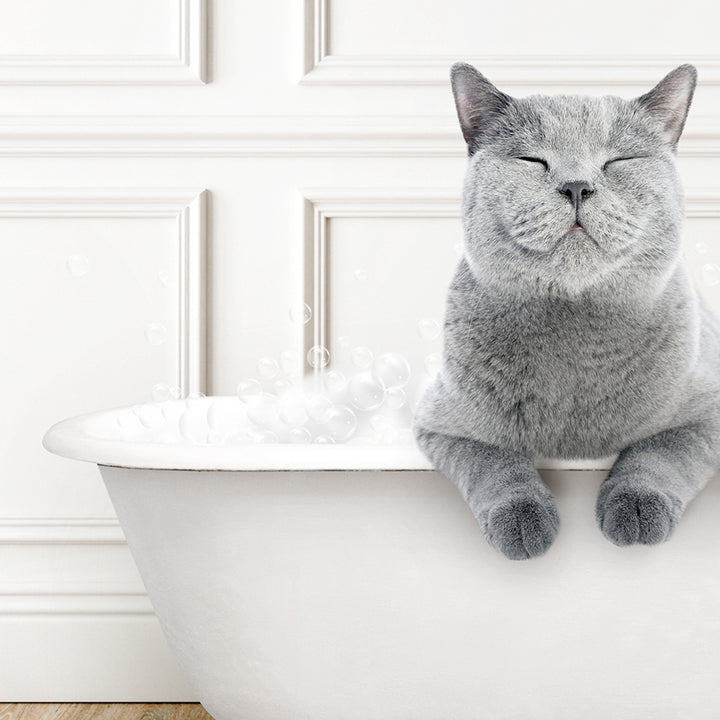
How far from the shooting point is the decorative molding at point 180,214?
1561 millimetres

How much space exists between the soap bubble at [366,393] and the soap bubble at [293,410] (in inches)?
3.5

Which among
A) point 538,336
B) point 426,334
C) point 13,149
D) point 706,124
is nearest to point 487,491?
point 538,336

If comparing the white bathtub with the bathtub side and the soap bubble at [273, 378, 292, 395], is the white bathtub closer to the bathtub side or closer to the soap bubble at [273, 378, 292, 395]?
the bathtub side

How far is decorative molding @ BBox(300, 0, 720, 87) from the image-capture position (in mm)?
1569

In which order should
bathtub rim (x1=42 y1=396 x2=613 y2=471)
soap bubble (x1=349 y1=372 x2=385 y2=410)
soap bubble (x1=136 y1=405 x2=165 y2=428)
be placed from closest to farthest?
bathtub rim (x1=42 y1=396 x2=613 y2=471) → soap bubble (x1=136 y1=405 x2=165 y2=428) → soap bubble (x1=349 y1=372 x2=385 y2=410)

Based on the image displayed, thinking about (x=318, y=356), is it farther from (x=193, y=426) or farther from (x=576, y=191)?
(x=576, y=191)

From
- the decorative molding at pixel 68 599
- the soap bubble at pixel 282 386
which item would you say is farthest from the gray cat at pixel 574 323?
the decorative molding at pixel 68 599

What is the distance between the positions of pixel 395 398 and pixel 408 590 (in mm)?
469

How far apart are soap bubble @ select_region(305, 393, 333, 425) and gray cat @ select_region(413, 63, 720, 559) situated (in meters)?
0.39

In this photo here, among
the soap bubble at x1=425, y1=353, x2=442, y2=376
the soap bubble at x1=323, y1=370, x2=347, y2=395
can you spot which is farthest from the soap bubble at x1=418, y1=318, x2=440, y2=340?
the soap bubble at x1=323, y1=370, x2=347, y2=395

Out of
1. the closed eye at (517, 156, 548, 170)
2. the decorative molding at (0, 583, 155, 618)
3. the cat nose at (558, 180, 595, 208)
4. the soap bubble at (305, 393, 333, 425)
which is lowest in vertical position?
the decorative molding at (0, 583, 155, 618)

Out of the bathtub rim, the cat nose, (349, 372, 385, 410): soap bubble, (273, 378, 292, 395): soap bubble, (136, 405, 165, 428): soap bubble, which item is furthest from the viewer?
(273, 378, 292, 395): soap bubble

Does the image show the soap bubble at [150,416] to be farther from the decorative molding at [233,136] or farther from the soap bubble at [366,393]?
the decorative molding at [233,136]

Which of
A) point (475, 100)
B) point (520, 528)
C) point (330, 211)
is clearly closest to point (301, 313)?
point (330, 211)
